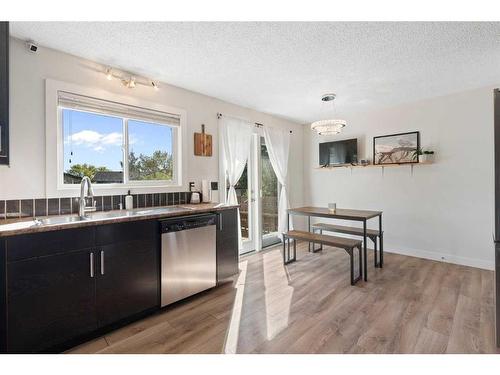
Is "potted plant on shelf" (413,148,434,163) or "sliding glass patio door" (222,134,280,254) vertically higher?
"potted plant on shelf" (413,148,434,163)

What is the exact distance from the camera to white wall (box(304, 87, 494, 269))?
3.23 metres

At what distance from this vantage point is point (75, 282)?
174cm

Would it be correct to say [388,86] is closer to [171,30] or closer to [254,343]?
[171,30]

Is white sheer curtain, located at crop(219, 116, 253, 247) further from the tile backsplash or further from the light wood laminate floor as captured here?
the light wood laminate floor

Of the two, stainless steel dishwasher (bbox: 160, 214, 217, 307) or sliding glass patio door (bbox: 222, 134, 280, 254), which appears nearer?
stainless steel dishwasher (bbox: 160, 214, 217, 307)

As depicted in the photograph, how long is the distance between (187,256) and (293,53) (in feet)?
7.11

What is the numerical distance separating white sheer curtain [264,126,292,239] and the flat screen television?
0.69 m

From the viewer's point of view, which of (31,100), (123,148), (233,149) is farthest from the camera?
(233,149)

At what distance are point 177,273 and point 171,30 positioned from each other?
208 centimetres

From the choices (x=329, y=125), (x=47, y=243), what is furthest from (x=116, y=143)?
(x=329, y=125)

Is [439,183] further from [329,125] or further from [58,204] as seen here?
[58,204]

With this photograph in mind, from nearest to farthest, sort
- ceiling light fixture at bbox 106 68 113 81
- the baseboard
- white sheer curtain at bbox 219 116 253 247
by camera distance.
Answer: ceiling light fixture at bbox 106 68 113 81, the baseboard, white sheer curtain at bbox 219 116 253 247

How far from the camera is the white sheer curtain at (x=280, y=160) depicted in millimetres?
4422

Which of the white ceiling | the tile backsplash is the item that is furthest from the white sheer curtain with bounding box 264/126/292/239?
the tile backsplash
